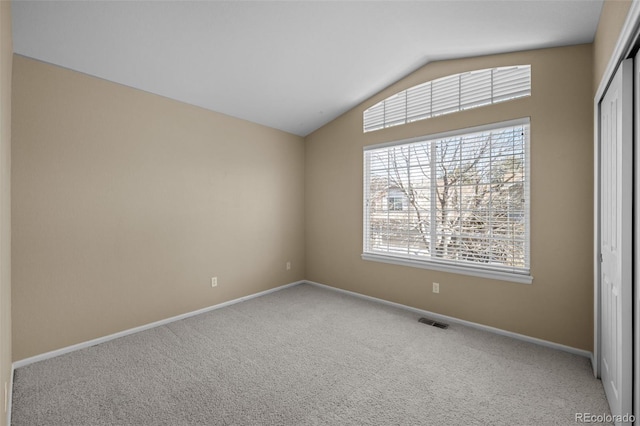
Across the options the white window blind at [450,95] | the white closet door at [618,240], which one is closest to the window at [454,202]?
the white window blind at [450,95]

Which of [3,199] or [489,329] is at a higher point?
[3,199]

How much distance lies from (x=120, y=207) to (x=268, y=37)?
211 cm

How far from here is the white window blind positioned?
291 cm

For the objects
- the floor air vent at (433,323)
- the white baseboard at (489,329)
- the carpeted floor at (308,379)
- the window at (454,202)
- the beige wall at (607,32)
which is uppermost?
the beige wall at (607,32)

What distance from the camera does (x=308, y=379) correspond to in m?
2.22

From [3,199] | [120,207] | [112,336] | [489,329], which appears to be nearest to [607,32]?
[489,329]

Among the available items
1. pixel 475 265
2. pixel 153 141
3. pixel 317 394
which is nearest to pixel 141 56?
pixel 153 141

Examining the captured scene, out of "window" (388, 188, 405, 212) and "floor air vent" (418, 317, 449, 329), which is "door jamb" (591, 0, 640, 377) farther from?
"window" (388, 188, 405, 212)

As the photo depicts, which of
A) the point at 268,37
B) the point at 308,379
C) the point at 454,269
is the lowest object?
the point at 308,379

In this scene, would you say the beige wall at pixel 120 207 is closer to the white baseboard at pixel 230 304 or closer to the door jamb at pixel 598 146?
the white baseboard at pixel 230 304

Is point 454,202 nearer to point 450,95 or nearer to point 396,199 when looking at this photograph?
point 396,199

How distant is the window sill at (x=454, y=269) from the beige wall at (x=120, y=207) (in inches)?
65.3

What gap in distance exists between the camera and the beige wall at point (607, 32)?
1579 mm

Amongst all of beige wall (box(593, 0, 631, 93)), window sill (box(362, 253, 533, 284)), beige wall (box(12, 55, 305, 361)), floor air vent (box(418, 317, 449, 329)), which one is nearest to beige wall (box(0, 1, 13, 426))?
beige wall (box(12, 55, 305, 361))
